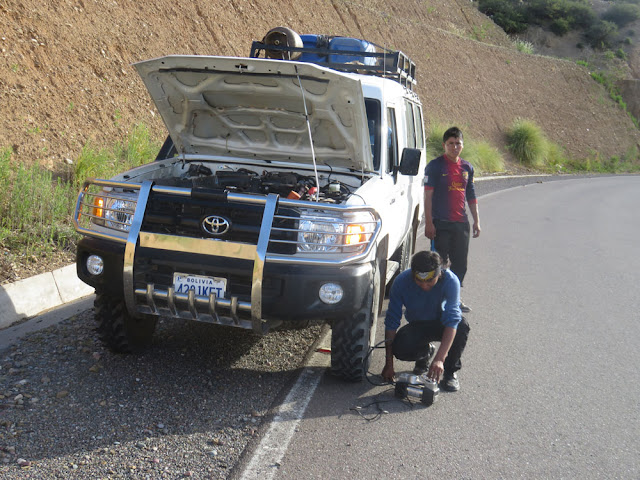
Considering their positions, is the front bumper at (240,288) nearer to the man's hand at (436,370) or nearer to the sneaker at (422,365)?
the man's hand at (436,370)

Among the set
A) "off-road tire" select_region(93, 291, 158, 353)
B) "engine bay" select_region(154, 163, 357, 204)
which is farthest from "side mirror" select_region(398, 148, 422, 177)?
"off-road tire" select_region(93, 291, 158, 353)

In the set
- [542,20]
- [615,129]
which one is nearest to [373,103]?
[615,129]

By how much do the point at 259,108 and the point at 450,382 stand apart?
2.79 meters

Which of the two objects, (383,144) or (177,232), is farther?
(383,144)

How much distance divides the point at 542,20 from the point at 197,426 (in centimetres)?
6567

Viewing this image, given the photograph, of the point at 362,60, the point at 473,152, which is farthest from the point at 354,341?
the point at 473,152

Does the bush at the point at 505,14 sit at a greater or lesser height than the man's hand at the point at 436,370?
greater

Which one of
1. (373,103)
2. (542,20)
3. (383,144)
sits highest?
(542,20)

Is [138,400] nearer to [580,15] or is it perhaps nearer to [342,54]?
[342,54]

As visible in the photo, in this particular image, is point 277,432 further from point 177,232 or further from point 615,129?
point 615,129

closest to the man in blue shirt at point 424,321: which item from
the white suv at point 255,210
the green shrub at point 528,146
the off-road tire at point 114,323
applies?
the white suv at point 255,210

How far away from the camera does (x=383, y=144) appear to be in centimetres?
567

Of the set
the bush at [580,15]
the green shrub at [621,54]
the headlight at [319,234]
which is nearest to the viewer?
the headlight at [319,234]

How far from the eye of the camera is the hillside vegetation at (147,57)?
9.61m
